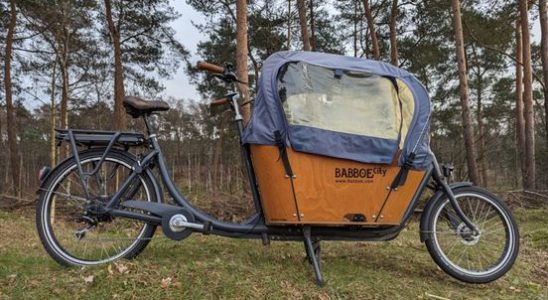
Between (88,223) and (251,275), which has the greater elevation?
(88,223)

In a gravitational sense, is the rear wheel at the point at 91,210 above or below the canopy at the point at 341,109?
below

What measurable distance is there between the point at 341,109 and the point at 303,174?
1.56ft

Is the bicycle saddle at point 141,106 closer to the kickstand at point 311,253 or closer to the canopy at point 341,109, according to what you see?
the canopy at point 341,109

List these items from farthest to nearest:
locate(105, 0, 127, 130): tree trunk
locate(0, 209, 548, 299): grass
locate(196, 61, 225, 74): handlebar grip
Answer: locate(105, 0, 127, 130): tree trunk < locate(196, 61, 225, 74): handlebar grip < locate(0, 209, 548, 299): grass

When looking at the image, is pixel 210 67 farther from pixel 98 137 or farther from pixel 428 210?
pixel 428 210

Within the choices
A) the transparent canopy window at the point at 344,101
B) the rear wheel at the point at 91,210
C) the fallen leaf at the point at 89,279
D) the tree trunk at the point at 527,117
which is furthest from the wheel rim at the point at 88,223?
the tree trunk at the point at 527,117

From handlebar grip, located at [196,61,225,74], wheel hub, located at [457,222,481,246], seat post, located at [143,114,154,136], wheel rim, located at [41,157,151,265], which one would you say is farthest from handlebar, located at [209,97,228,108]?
wheel hub, located at [457,222,481,246]

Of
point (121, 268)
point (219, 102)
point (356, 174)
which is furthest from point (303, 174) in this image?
point (121, 268)

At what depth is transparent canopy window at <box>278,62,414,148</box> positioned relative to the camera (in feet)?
9.31

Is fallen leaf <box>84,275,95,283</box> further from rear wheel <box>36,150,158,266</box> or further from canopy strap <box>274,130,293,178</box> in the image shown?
canopy strap <box>274,130,293,178</box>

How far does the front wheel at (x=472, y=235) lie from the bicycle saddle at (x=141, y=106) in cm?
198

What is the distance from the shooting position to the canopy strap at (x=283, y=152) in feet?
9.09

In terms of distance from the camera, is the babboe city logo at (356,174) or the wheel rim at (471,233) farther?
the wheel rim at (471,233)

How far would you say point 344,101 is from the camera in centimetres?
289
